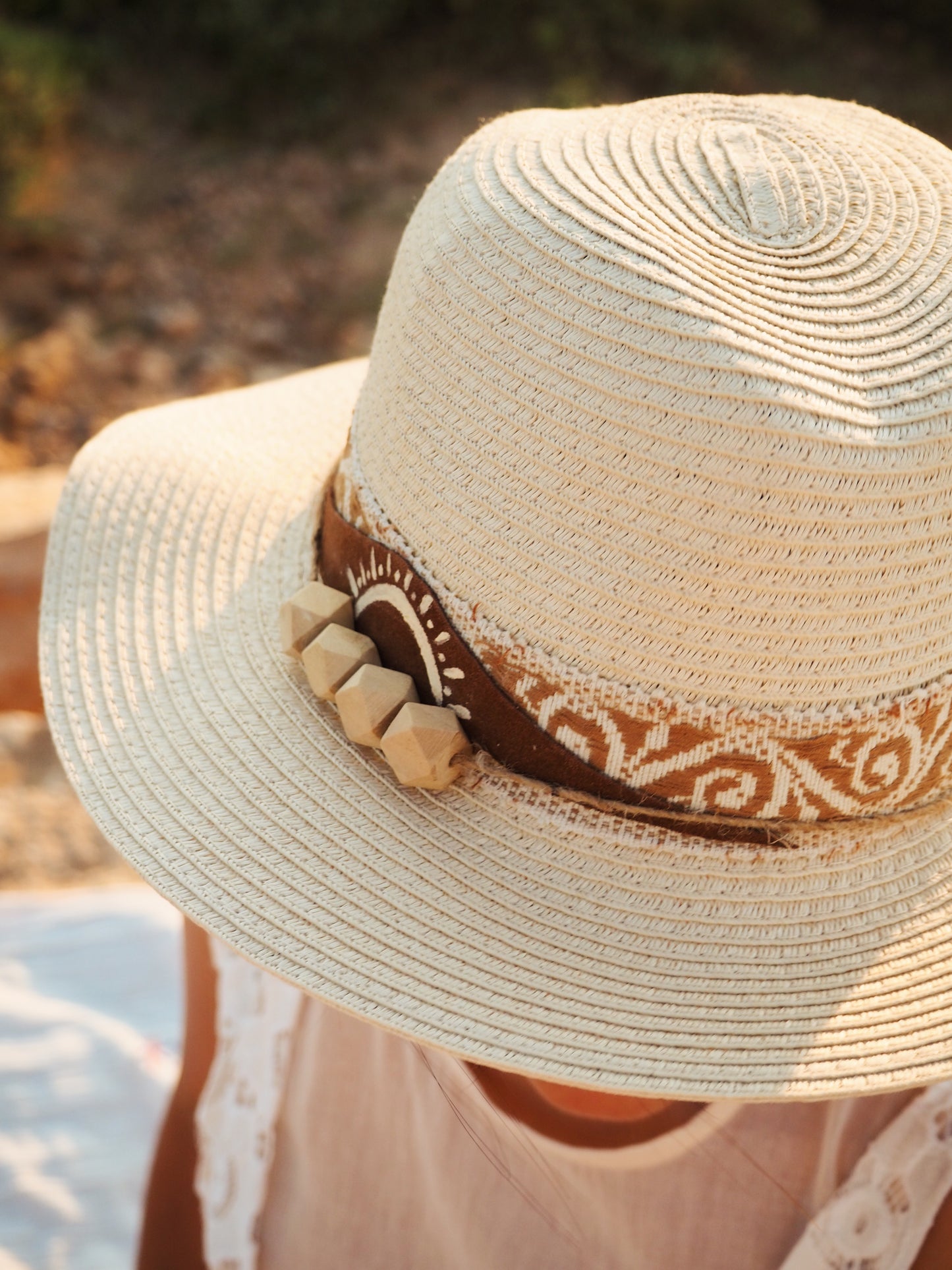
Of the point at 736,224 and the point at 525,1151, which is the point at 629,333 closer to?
the point at 736,224

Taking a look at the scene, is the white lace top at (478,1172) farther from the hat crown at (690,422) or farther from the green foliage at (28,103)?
the green foliage at (28,103)

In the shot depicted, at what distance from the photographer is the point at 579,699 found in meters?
1.06

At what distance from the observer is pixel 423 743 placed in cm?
110

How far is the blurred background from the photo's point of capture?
4.57 metres

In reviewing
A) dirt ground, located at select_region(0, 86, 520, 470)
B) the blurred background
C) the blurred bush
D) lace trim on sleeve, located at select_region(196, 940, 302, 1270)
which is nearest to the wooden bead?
lace trim on sleeve, located at select_region(196, 940, 302, 1270)

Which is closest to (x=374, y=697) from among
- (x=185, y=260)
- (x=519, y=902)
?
(x=519, y=902)

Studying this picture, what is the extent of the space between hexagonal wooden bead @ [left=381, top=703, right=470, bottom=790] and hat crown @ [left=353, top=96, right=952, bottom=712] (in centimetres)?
10

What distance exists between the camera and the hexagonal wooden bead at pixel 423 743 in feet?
3.61

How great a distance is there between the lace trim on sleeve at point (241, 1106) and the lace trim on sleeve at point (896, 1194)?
827 mm

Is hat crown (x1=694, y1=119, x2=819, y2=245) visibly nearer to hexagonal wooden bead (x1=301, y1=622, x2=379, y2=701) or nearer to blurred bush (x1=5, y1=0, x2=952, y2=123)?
hexagonal wooden bead (x1=301, y1=622, x2=379, y2=701)

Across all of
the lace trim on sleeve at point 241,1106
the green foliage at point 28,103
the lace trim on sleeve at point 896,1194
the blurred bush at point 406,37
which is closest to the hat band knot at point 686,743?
the lace trim on sleeve at point 896,1194

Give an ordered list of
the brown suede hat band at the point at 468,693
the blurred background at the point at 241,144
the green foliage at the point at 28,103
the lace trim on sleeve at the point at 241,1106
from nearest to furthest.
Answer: the brown suede hat band at the point at 468,693, the lace trim on sleeve at the point at 241,1106, the blurred background at the point at 241,144, the green foliage at the point at 28,103

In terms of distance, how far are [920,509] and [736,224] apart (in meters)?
0.34

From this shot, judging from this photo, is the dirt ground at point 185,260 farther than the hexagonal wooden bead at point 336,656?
Yes
